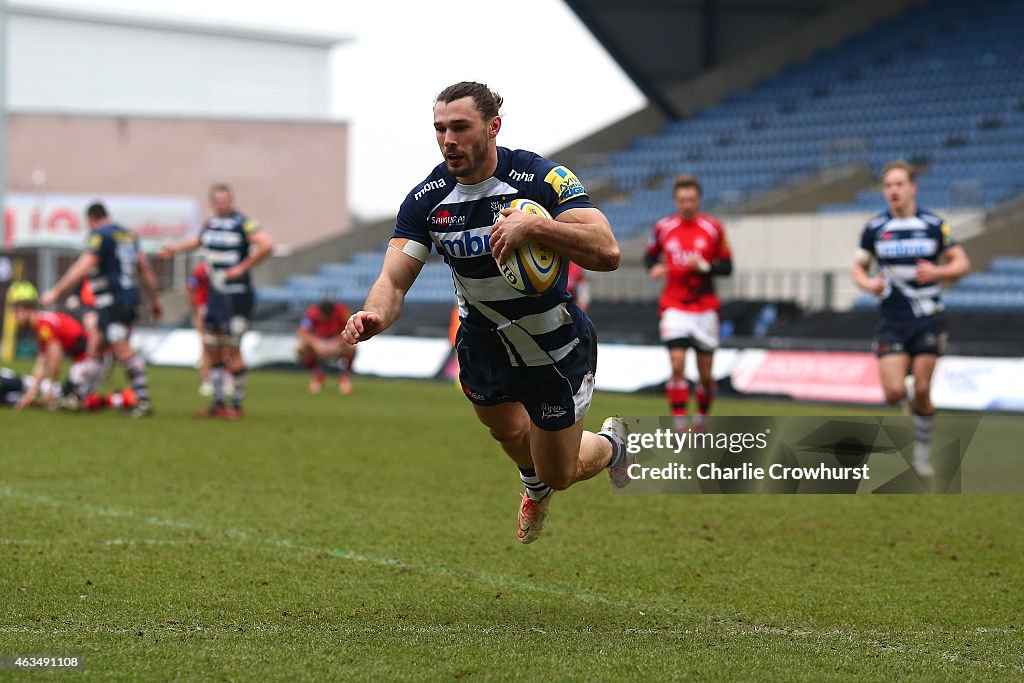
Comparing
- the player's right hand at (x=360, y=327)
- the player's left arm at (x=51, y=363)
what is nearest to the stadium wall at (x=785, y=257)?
the player's left arm at (x=51, y=363)

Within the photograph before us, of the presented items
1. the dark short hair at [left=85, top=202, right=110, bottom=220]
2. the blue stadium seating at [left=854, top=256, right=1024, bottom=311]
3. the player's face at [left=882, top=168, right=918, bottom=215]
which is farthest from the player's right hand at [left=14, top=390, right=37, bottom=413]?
the blue stadium seating at [left=854, top=256, right=1024, bottom=311]

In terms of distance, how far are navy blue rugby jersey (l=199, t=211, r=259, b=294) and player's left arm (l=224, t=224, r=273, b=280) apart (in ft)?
0.18

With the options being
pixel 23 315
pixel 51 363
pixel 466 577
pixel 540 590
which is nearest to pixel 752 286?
pixel 51 363

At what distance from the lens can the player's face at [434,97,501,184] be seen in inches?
208

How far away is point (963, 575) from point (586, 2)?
31.3 metres

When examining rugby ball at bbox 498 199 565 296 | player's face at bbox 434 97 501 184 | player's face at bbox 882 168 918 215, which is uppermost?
player's face at bbox 882 168 918 215

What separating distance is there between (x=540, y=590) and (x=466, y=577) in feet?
1.38

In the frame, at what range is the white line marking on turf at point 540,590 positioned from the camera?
16.1 ft

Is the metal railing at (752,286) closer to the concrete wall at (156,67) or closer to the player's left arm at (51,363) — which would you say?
the player's left arm at (51,363)

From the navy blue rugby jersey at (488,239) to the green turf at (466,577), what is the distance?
3.66 ft

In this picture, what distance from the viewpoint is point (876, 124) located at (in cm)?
3134

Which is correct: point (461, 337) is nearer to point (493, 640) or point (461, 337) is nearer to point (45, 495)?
point (493, 640)

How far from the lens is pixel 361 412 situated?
54.0 ft

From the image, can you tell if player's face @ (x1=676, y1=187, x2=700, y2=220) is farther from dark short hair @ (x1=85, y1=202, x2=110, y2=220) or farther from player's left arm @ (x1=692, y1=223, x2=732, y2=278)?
dark short hair @ (x1=85, y1=202, x2=110, y2=220)
